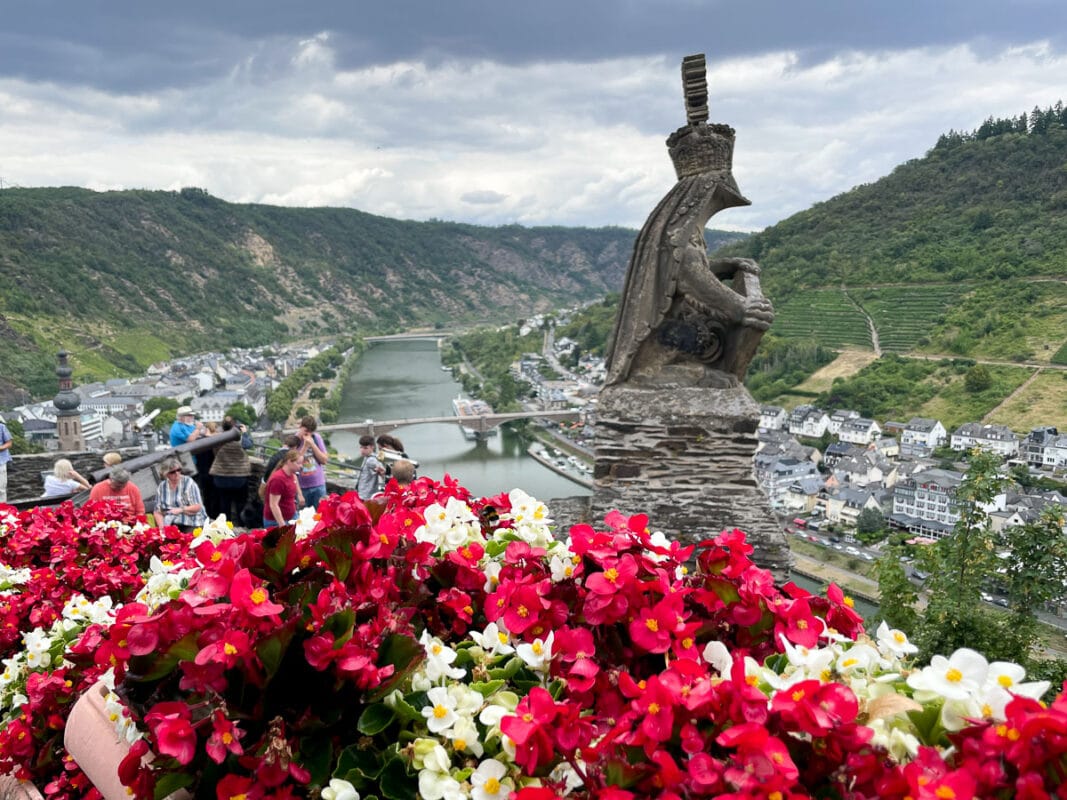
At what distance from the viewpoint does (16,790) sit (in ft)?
6.14

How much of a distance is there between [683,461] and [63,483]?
203 inches

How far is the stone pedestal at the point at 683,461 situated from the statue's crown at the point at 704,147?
4.31 feet

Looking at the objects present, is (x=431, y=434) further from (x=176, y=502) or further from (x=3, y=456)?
(x=176, y=502)

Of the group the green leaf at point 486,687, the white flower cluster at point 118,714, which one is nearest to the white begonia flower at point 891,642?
the green leaf at point 486,687

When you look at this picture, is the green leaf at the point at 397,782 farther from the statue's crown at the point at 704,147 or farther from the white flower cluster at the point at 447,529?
the statue's crown at the point at 704,147

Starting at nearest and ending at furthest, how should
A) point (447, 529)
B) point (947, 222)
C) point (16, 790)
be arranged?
point (447, 529), point (16, 790), point (947, 222)

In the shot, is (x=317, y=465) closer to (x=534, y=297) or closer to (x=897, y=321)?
(x=897, y=321)

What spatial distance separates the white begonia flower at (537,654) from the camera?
53.3 inches

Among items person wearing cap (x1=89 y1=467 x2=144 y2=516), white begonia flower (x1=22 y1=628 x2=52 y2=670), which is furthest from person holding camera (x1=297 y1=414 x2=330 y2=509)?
white begonia flower (x1=22 y1=628 x2=52 y2=670)

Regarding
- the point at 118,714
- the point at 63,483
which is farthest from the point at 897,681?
the point at 63,483

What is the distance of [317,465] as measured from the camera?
18.9ft

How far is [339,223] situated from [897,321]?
4722 inches

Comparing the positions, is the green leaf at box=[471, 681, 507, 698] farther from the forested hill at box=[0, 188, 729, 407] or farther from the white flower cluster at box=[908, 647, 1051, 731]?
the forested hill at box=[0, 188, 729, 407]

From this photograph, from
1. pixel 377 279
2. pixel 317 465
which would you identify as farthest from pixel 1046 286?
pixel 377 279
